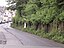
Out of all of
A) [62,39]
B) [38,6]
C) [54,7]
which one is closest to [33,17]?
[38,6]

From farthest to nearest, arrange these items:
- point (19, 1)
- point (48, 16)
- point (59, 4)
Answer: point (19, 1), point (48, 16), point (59, 4)

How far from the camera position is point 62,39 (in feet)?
86.9

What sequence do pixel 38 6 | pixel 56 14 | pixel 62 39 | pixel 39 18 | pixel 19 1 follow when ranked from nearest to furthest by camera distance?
pixel 62 39
pixel 56 14
pixel 39 18
pixel 38 6
pixel 19 1

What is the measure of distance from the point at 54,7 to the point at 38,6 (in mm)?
11745

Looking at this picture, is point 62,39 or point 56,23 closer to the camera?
point 62,39

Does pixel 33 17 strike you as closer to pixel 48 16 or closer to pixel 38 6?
pixel 38 6

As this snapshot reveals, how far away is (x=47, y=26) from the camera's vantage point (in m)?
41.6

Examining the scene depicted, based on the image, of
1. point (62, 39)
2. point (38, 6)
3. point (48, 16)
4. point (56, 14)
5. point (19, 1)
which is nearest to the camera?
point (62, 39)

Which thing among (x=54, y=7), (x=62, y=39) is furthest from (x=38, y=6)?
(x=62, y=39)

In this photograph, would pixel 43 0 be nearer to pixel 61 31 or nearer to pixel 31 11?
pixel 61 31

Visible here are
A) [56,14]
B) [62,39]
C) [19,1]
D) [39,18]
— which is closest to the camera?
[62,39]

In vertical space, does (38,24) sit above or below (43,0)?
below

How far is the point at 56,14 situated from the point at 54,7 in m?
1.12

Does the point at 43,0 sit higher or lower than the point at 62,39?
higher
